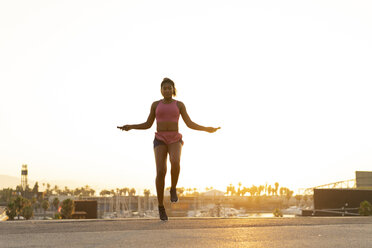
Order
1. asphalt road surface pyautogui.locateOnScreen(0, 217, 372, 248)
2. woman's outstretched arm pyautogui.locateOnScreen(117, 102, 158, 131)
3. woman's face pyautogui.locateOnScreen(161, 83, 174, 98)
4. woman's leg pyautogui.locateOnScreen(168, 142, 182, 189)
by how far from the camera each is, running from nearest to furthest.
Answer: asphalt road surface pyautogui.locateOnScreen(0, 217, 372, 248) → woman's leg pyautogui.locateOnScreen(168, 142, 182, 189) → woman's face pyautogui.locateOnScreen(161, 83, 174, 98) → woman's outstretched arm pyautogui.locateOnScreen(117, 102, 158, 131)

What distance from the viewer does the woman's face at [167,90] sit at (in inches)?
270

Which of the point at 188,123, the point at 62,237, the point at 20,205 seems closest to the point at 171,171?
the point at 188,123

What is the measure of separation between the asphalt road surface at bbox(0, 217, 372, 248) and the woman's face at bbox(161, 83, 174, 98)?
185cm

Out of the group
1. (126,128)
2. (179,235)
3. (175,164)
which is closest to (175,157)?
(175,164)

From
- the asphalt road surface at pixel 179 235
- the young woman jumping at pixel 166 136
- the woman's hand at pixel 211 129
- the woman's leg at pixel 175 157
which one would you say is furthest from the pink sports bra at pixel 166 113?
the asphalt road surface at pixel 179 235

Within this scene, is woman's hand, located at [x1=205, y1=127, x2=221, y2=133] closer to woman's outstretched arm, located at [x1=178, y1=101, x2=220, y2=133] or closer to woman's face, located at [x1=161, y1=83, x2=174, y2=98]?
woman's outstretched arm, located at [x1=178, y1=101, x2=220, y2=133]

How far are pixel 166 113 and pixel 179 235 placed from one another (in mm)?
2265

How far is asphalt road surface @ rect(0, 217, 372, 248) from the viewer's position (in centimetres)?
434

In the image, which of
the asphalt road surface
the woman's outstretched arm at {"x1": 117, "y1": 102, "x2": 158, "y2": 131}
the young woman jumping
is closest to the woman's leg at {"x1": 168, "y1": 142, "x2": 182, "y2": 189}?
the young woman jumping

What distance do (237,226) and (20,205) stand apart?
53.6 meters

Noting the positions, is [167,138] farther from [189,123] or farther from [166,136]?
[189,123]

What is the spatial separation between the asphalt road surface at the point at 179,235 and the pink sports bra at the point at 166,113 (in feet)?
4.88

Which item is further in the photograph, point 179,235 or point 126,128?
point 126,128

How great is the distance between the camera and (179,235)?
4.96 metres
